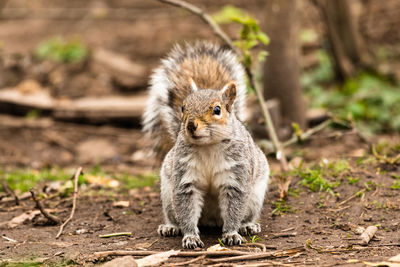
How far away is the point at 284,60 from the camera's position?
6.86 m

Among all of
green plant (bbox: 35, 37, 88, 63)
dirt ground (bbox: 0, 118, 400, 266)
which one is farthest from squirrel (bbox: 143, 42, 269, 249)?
green plant (bbox: 35, 37, 88, 63)

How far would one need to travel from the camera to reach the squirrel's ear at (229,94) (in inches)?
134

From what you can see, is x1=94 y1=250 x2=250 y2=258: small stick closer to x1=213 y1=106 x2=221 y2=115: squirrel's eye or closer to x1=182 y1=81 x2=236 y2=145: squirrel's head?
x1=182 y1=81 x2=236 y2=145: squirrel's head

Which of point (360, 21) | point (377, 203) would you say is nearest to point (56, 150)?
point (377, 203)

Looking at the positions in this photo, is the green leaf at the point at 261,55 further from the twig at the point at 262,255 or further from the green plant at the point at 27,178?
the green plant at the point at 27,178

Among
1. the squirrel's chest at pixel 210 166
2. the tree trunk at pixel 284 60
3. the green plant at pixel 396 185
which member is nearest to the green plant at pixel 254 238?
the squirrel's chest at pixel 210 166

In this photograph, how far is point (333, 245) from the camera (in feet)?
10.9

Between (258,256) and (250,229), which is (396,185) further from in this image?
(258,256)

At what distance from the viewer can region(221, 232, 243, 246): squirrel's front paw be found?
343 centimetres

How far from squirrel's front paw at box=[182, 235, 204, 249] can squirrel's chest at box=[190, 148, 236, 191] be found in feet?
1.18

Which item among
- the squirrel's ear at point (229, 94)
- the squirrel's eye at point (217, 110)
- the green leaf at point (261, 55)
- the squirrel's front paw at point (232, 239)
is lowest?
the squirrel's front paw at point (232, 239)

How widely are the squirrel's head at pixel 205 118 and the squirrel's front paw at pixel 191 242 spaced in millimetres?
676

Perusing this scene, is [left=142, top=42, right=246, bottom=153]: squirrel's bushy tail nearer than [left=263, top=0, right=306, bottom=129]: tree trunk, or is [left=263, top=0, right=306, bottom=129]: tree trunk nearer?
[left=142, top=42, right=246, bottom=153]: squirrel's bushy tail

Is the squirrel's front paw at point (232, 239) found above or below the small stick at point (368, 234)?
below
